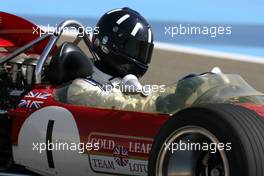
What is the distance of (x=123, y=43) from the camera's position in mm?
4969

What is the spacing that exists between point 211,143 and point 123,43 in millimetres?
1338

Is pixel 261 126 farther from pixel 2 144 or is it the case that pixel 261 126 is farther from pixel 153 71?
pixel 153 71

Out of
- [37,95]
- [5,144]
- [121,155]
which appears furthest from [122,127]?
[5,144]

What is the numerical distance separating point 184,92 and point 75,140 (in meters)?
0.74

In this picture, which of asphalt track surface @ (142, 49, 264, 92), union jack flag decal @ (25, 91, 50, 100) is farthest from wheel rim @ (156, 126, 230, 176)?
asphalt track surface @ (142, 49, 264, 92)

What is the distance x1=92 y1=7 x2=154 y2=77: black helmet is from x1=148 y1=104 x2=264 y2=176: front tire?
44.8 inches

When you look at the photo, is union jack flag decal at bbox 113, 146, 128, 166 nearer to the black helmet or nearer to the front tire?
the front tire

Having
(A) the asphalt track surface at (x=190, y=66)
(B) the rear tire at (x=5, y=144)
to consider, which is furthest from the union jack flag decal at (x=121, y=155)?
(A) the asphalt track surface at (x=190, y=66)

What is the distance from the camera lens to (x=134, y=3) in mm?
15734

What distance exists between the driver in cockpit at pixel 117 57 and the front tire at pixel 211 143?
2.56ft

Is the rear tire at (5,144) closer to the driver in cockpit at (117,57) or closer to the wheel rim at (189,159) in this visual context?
the driver in cockpit at (117,57)

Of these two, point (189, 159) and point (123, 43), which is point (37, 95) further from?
point (189, 159)

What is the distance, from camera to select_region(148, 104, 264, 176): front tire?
3.63 metres

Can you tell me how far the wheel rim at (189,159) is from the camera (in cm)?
389
